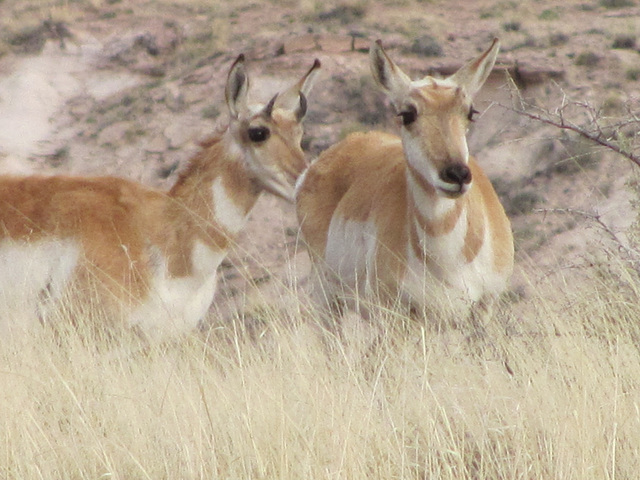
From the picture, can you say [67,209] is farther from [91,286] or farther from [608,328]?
[608,328]

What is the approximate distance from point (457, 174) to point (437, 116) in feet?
1.41

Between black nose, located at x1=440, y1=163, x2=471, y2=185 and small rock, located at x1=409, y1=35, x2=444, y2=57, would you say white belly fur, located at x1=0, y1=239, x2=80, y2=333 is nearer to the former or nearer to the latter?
black nose, located at x1=440, y1=163, x2=471, y2=185

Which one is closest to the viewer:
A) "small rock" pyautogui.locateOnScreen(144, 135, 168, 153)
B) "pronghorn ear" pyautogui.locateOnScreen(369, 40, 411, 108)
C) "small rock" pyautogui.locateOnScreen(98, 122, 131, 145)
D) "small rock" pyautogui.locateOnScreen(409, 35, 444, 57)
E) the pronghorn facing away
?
the pronghorn facing away

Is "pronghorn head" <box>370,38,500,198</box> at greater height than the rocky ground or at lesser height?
greater

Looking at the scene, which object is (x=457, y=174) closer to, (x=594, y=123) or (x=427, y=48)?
(x=594, y=123)

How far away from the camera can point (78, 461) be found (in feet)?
10.2

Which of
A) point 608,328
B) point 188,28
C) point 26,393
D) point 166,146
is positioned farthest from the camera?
point 188,28

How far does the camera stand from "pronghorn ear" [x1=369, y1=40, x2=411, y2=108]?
16.6 ft

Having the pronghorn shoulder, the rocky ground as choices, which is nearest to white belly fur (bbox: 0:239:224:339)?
the pronghorn shoulder

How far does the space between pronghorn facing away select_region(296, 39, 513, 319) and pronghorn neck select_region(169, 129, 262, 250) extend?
2.67 feet

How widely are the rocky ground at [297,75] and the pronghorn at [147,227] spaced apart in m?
5.26

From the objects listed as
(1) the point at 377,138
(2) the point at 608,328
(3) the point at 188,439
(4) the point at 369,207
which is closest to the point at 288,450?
(3) the point at 188,439

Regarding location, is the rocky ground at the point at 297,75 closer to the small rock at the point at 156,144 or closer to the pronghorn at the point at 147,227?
the small rock at the point at 156,144

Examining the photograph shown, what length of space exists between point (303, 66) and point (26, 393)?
504 inches
